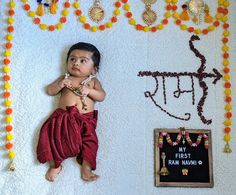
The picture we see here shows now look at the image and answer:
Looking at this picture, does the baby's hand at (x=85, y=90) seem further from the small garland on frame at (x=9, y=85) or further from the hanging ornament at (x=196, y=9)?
the hanging ornament at (x=196, y=9)

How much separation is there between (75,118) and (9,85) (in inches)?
13.4

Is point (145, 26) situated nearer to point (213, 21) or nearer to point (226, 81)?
point (213, 21)

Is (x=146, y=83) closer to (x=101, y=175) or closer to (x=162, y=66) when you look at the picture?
(x=162, y=66)

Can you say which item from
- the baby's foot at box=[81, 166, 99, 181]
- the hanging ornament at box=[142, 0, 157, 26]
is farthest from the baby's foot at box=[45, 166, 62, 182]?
the hanging ornament at box=[142, 0, 157, 26]

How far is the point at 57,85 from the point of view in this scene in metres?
1.58

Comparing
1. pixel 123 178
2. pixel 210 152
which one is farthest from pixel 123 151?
pixel 210 152

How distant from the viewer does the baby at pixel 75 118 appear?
59.2 inches

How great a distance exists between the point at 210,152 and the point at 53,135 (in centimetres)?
67

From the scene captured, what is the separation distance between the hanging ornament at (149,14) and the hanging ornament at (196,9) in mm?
175

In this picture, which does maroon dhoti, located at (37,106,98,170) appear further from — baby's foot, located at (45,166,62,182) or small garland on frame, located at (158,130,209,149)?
small garland on frame, located at (158,130,209,149)

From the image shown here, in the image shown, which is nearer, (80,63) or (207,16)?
(80,63)

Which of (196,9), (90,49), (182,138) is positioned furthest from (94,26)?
(182,138)

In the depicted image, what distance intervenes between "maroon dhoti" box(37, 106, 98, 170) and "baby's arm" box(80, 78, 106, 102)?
85mm

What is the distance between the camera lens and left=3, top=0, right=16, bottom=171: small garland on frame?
1.54m
